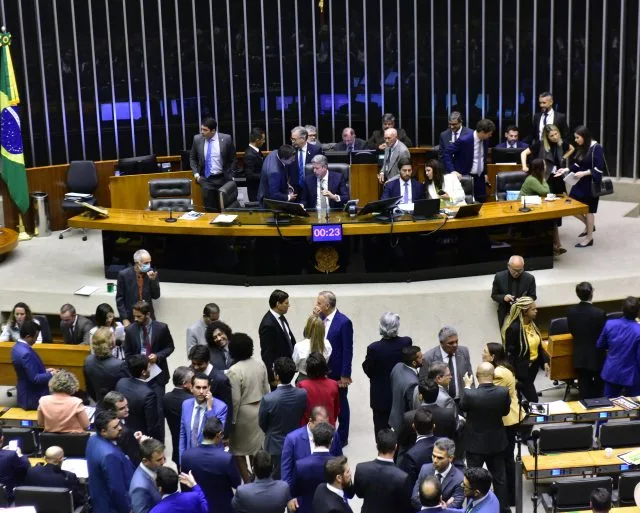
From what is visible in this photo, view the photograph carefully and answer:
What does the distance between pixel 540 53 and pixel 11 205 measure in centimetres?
743

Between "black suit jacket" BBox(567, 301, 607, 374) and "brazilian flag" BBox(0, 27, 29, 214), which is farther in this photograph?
"brazilian flag" BBox(0, 27, 29, 214)

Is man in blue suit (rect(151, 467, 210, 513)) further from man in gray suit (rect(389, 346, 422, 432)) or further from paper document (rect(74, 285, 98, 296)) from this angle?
paper document (rect(74, 285, 98, 296))

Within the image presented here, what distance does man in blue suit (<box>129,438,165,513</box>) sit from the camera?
23.6 ft

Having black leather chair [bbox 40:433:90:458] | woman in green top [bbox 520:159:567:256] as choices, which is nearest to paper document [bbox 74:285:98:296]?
black leather chair [bbox 40:433:90:458]

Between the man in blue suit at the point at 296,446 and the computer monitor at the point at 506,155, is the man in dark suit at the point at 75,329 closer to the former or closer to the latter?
the man in blue suit at the point at 296,446

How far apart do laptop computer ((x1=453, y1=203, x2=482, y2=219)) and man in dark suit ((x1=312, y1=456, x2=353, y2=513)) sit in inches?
211

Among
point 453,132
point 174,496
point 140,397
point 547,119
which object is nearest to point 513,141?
point 547,119

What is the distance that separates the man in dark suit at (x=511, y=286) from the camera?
35.6 ft

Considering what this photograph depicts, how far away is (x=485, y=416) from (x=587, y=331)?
7.74 feet

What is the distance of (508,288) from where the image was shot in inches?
434

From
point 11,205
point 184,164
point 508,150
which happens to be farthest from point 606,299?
point 11,205

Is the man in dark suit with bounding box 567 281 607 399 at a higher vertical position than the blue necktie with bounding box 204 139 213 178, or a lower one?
lower

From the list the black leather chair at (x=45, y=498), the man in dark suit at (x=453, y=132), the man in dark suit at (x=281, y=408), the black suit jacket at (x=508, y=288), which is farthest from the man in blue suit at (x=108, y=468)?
the man in dark suit at (x=453, y=132)

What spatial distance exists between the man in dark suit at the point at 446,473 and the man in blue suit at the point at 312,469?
0.59m
